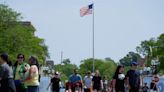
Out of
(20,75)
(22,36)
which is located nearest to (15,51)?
(22,36)

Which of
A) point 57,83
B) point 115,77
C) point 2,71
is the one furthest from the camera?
point 57,83

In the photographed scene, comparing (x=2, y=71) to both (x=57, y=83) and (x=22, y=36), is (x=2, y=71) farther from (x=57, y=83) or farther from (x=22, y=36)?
(x=22, y=36)

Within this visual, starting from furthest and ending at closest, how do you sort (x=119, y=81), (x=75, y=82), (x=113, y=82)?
(x=75, y=82) < (x=113, y=82) < (x=119, y=81)

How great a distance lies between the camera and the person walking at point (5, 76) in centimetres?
1427

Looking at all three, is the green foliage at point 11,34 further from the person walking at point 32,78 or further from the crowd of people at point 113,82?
the person walking at point 32,78

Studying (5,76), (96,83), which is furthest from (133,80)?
(96,83)

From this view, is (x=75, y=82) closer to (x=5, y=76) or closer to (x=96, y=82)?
(x=96, y=82)

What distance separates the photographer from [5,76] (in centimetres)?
1436

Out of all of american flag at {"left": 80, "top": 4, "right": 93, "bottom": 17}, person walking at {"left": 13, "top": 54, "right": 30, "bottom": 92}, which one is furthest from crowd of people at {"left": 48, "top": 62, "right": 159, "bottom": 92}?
american flag at {"left": 80, "top": 4, "right": 93, "bottom": 17}

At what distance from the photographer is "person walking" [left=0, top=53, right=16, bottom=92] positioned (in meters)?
14.3

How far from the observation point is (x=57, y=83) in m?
28.5

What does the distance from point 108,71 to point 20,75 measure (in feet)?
507

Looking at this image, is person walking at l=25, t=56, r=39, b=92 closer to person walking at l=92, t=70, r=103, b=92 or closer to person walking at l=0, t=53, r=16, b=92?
person walking at l=0, t=53, r=16, b=92

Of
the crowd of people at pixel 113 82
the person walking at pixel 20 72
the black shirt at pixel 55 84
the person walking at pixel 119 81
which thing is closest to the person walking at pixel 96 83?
the crowd of people at pixel 113 82
